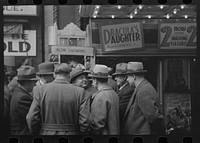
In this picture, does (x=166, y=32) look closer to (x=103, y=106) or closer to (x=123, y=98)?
(x=123, y=98)

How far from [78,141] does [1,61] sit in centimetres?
170

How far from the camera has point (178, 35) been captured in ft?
18.9

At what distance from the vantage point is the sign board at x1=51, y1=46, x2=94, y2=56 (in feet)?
18.3

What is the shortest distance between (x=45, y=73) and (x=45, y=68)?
0.08 meters

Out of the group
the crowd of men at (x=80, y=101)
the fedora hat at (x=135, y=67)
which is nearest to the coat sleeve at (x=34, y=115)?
the crowd of men at (x=80, y=101)

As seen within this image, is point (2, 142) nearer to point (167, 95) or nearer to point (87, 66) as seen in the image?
point (87, 66)

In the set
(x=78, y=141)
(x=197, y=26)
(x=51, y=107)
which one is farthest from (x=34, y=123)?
(x=197, y=26)

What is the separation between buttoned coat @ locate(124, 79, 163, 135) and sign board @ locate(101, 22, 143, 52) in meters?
0.64

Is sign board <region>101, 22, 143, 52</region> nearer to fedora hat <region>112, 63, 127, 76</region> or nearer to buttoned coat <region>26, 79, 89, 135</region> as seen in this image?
fedora hat <region>112, 63, 127, 76</region>

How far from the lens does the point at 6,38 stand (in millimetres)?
5602

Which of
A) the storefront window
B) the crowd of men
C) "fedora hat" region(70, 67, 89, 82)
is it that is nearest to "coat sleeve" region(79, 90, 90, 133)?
the crowd of men

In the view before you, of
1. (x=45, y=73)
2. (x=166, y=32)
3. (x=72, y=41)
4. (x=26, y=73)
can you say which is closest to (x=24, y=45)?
(x=26, y=73)

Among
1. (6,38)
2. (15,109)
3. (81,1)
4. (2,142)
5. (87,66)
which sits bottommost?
(2,142)

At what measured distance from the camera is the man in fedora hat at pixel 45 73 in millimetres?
5527
